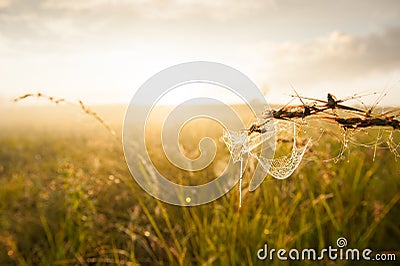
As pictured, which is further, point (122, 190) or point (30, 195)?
point (30, 195)

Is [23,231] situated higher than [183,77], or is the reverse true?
[183,77]

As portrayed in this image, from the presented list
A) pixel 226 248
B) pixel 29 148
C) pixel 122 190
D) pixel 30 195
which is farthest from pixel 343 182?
pixel 29 148

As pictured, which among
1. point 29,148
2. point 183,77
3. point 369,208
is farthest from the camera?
point 29,148

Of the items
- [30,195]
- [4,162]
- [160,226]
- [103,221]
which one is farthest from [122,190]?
[4,162]

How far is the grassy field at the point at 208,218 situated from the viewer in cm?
256

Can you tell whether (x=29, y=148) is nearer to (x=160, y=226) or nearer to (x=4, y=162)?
(x=4, y=162)

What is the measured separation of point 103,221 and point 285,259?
1.72 metres

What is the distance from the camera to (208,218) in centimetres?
310

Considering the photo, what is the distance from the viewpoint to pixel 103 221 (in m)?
3.50

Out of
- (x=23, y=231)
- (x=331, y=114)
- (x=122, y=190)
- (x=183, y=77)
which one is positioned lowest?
(x=23, y=231)

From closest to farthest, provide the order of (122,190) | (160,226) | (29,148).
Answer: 1. (160,226)
2. (122,190)
3. (29,148)

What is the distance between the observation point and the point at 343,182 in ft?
10.8

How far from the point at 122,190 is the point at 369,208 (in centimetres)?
233

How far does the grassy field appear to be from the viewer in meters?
2.56
